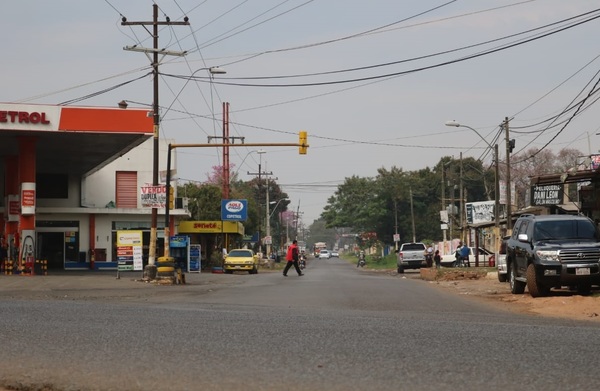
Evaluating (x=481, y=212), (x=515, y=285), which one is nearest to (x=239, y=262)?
(x=481, y=212)

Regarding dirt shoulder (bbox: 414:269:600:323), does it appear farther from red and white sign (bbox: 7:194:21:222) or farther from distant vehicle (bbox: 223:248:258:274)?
distant vehicle (bbox: 223:248:258:274)

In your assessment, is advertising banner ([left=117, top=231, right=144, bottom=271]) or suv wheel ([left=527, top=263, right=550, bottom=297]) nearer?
suv wheel ([left=527, top=263, right=550, bottom=297])

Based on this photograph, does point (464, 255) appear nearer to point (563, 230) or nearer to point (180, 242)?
point (180, 242)

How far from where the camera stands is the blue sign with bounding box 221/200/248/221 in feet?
218

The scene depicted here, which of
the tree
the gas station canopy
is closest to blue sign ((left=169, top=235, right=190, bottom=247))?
the gas station canopy

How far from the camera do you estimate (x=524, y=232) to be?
2359 centimetres

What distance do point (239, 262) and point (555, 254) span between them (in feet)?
123

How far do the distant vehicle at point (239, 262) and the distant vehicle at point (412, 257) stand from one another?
974 cm

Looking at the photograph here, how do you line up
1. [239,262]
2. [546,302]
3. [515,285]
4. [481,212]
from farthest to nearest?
[481,212]
[239,262]
[515,285]
[546,302]

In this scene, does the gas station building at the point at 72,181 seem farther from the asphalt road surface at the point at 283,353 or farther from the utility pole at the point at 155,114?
the asphalt road surface at the point at 283,353

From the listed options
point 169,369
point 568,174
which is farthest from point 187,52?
point 169,369

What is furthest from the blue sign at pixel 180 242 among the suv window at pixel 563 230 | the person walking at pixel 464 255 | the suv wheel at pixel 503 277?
the suv window at pixel 563 230

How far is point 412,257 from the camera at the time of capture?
55906mm

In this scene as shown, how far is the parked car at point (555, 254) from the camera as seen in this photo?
21297 mm
